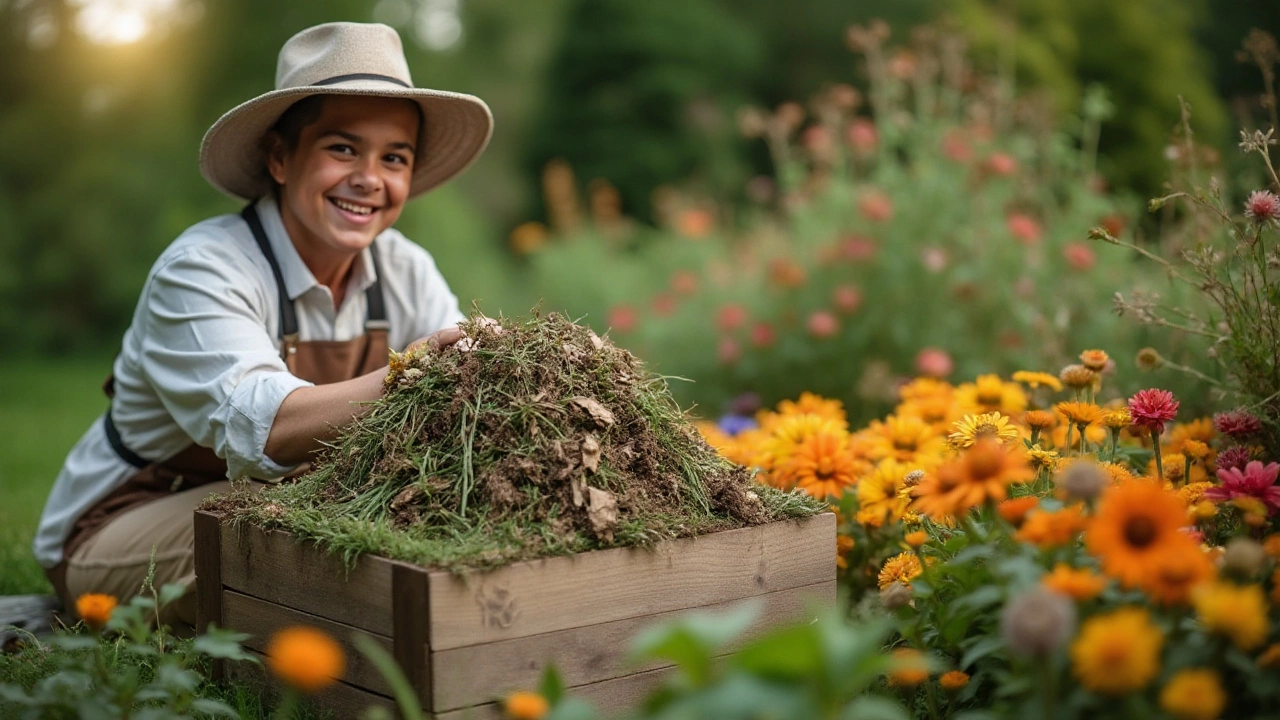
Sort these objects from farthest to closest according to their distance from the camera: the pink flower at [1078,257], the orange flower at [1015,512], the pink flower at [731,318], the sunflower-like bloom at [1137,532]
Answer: the pink flower at [731,318]
the pink flower at [1078,257]
the orange flower at [1015,512]
the sunflower-like bloom at [1137,532]

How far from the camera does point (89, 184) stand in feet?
32.8

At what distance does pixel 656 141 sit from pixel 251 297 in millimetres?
12224

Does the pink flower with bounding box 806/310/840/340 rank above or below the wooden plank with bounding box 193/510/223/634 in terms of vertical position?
above

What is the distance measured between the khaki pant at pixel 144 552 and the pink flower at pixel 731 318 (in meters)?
2.62

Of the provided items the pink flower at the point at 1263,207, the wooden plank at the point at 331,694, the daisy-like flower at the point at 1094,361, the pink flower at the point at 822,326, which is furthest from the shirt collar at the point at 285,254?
the pink flower at the point at 822,326

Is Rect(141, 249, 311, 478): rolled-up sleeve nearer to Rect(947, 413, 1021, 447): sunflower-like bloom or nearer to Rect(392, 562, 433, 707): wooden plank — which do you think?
Rect(392, 562, 433, 707): wooden plank

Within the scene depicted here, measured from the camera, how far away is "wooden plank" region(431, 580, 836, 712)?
1.69 meters

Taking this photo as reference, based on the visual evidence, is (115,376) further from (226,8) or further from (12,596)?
(226,8)

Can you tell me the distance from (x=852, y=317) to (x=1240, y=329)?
8.29ft

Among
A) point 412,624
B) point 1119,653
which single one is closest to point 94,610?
point 412,624

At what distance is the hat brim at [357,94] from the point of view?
2.62m

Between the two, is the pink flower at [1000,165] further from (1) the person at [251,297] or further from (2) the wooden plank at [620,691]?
(2) the wooden plank at [620,691]

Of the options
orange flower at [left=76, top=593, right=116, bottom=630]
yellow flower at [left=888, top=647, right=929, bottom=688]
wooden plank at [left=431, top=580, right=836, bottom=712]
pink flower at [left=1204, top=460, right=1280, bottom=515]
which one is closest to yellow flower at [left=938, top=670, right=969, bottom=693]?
yellow flower at [left=888, top=647, right=929, bottom=688]

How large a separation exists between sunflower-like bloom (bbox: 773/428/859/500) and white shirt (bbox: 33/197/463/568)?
1.07m
